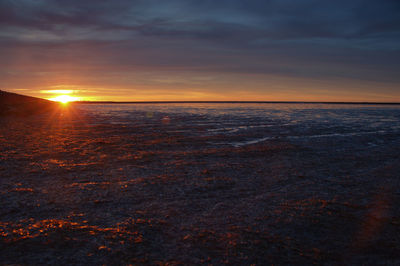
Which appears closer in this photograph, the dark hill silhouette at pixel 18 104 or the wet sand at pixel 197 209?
the wet sand at pixel 197 209

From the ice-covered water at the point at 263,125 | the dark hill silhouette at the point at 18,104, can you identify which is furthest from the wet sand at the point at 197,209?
the dark hill silhouette at the point at 18,104

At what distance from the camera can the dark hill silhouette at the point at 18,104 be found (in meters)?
28.3

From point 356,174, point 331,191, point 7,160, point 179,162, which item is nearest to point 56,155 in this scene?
point 7,160

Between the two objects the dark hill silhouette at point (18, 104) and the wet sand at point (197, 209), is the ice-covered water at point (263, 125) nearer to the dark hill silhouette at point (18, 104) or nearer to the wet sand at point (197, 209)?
the wet sand at point (197, 209)

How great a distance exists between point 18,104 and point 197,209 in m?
36.6

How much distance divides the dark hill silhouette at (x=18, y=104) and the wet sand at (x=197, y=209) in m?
23.9

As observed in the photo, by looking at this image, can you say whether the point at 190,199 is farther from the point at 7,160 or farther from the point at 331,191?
the point at 7,160

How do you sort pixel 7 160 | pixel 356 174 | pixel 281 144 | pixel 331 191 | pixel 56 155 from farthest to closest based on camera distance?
pixel 281 144 < pixel 56 155 < pixel 7 160 < pixel 356 174 < pixel 331 191

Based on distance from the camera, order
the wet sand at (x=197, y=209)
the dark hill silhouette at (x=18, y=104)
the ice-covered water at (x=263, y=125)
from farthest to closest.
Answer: the dark hill silhouette at (x=18, y=104)
the ice-covered water at (x=263, y=125)
the wet sand at (x=197, y=209)

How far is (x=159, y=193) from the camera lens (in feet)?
18.4

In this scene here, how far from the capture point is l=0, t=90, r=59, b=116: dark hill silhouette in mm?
28330

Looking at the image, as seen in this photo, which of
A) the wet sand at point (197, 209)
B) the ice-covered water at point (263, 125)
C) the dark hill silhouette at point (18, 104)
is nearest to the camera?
the wet sand at point (197, 209)

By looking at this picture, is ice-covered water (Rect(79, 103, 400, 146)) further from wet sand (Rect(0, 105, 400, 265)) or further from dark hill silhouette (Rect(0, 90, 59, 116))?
dark hill silhouette (Rect(0, 90, 59, 116))

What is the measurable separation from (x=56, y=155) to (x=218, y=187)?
612 centimetres
